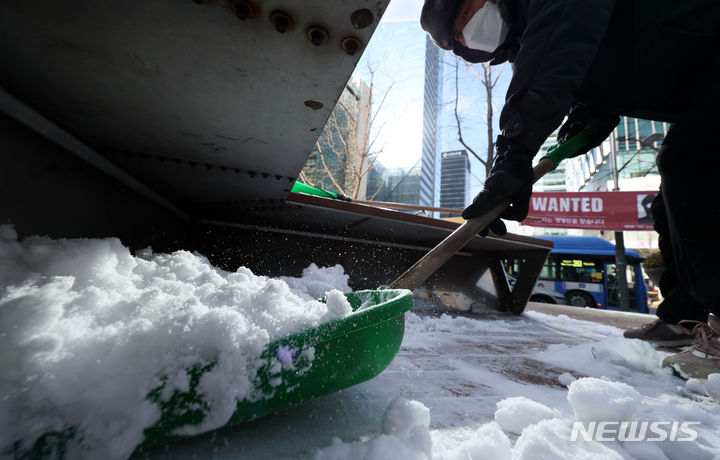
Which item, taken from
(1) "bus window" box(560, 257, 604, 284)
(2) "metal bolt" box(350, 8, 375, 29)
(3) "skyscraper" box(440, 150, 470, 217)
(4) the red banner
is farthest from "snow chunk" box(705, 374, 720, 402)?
(3) "skyscraper" box(440, 150, 470, 217)

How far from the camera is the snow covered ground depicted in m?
0.35

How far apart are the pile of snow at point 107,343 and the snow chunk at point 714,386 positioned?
95 cm

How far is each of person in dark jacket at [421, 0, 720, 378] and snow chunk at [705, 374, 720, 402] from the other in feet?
0.52

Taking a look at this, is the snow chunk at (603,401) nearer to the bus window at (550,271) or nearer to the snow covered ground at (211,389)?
the snow covered ground at (211,389)

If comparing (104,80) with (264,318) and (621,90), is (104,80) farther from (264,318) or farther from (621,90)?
(621,90)

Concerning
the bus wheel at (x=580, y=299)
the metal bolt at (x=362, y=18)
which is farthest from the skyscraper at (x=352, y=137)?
Result: the metal bolt at (x=362, y=18)

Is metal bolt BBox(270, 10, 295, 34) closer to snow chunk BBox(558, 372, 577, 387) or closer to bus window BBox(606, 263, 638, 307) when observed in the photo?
snow chunk BBox(558, 372, 577, 387)

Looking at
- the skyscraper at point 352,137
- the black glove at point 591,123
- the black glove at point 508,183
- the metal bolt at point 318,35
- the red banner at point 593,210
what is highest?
the skyscraper at point 352,137

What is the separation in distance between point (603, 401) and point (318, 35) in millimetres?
812

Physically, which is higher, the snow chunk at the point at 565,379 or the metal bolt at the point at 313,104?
the metal bolt at the point at 313,104

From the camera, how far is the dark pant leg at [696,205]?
94cm

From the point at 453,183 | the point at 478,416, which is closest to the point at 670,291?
the point at 478,416

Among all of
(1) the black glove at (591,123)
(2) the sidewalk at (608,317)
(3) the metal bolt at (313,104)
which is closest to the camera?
(3) the metal bolt at (313,104)

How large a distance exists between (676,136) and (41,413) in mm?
1733
